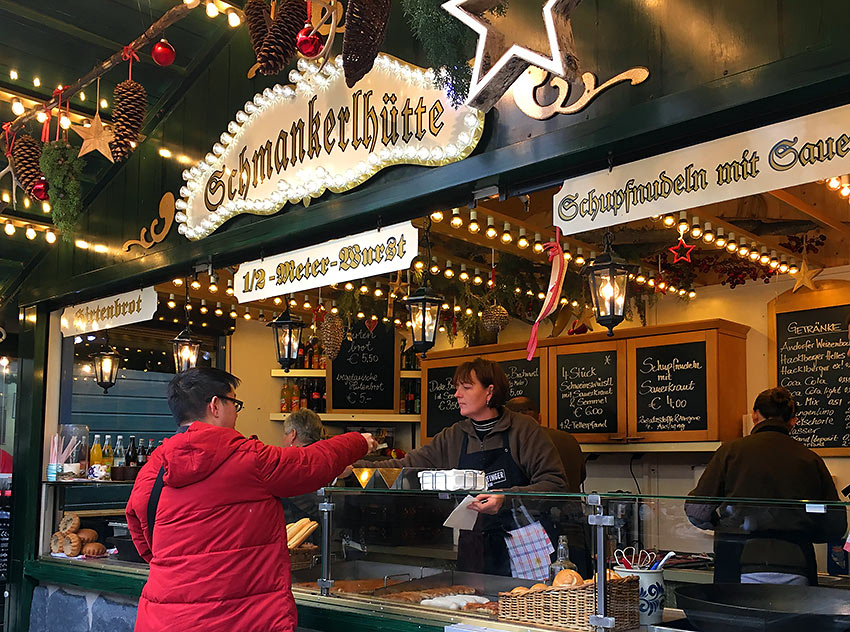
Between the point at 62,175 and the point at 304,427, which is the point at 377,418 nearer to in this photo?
the point at 304,427

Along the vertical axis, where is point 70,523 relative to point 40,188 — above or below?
below

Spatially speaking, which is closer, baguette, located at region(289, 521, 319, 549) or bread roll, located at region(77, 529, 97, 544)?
baguette, located at region(289, 521, 319, 549)

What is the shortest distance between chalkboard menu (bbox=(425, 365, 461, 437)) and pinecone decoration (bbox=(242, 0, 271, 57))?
17.0 ft

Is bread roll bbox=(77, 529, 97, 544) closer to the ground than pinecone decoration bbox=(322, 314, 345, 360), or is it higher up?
closer to the ground

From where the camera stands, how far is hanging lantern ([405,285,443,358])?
4.91 meters

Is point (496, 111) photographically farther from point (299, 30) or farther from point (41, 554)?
point (41, 554)

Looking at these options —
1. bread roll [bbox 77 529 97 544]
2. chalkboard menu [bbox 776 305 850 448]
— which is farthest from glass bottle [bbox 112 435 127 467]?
chalkboard menu [bbox 776 305 850 448]

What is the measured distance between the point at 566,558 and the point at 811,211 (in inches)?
138

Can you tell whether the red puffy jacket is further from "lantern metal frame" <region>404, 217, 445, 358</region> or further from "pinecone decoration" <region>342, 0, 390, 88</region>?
"lantern metal frame" <region>404, 217, 445, 358</region>

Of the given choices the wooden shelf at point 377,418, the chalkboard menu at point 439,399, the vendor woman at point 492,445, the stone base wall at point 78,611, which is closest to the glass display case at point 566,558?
the vendor woman at point 492,445

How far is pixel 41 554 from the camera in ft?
21.3

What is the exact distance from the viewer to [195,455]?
10.4 feet

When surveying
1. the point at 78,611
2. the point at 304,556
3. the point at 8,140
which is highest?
the point at 8,140

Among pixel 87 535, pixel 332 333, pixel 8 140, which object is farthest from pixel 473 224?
pixel 87 535
